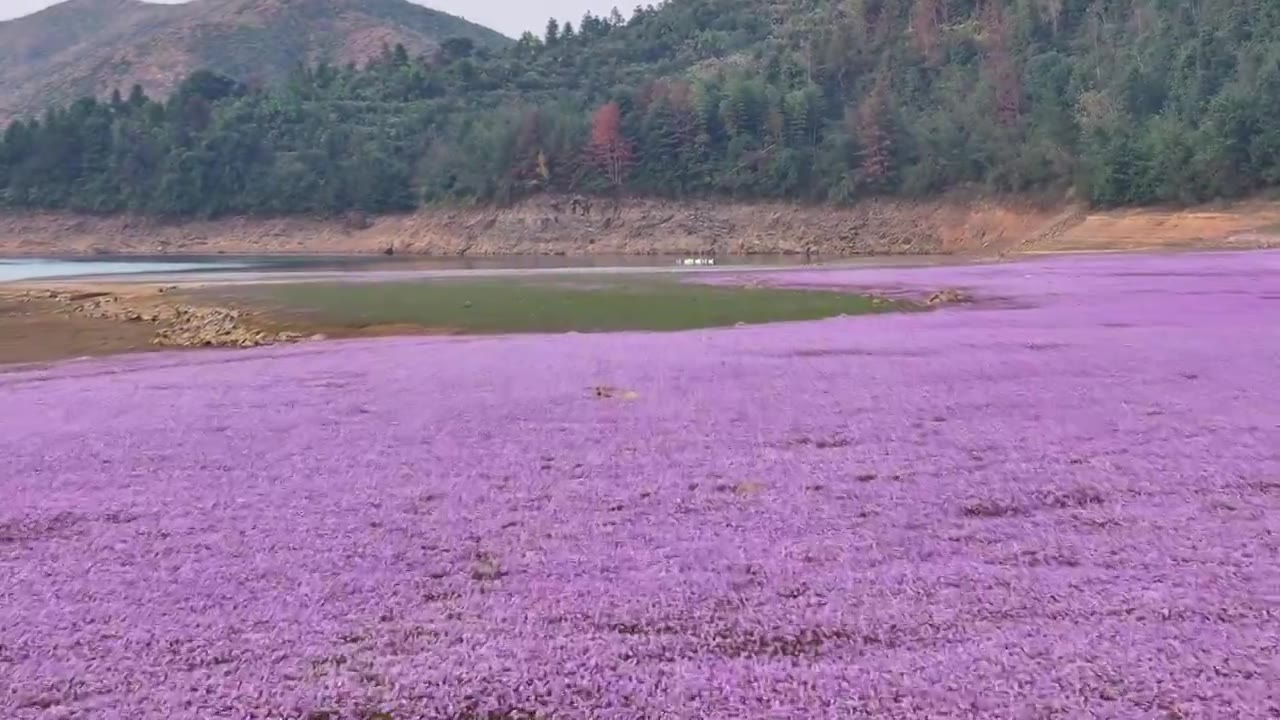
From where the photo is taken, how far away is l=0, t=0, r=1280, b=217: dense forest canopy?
81438 millimetres

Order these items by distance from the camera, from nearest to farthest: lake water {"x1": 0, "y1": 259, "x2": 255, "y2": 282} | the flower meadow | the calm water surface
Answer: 1. the flower meadow
2. the calm water surface
3. lake water {"x1": 0, "y1": 259, "x2": 255, "y2": 282}

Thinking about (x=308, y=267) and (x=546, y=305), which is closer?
(x=546, y=305)

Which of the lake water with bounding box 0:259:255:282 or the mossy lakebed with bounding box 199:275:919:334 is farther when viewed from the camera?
the lake water with bounding box 0:259:255:282

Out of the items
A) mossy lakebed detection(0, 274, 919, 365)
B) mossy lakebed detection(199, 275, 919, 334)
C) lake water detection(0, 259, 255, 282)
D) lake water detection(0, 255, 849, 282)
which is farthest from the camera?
lake water detection(0, 255, 849, 282)

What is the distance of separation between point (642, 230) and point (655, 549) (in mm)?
86381

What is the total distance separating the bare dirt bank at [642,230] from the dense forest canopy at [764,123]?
257 centimetres

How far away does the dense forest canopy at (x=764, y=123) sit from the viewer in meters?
81.4

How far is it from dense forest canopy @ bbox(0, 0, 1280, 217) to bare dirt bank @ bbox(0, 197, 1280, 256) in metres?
2.57

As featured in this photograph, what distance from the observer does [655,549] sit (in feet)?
21.1

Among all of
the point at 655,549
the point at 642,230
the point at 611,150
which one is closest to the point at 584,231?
the point at 642,230

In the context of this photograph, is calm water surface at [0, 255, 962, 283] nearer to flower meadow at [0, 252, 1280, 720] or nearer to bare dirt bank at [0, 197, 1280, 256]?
bare dirt bank at [0, 197, 1280, 256]

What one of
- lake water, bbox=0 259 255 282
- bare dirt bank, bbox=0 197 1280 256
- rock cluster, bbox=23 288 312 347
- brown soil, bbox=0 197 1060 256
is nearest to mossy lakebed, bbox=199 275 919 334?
rock cluster, bbox=23 288 312 347

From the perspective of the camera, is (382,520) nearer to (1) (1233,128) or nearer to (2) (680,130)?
(1) (1233,128)

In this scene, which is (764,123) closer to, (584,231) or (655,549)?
(584,231)
